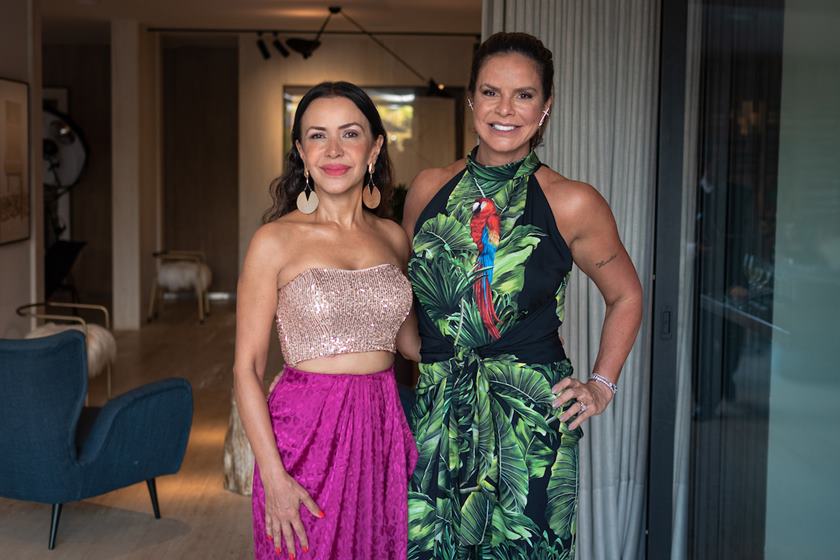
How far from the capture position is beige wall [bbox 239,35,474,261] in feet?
36.7

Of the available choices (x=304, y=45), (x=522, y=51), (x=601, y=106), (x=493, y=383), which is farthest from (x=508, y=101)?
(x=304, y=45)

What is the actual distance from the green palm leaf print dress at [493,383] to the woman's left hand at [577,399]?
0.02m

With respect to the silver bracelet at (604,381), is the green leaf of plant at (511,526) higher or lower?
lower

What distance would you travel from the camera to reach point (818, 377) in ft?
8.38

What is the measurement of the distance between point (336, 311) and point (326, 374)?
0.45 feet

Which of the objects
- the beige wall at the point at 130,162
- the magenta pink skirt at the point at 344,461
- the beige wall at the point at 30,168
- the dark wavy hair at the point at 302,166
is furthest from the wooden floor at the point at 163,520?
the beige wall at the point at 130,162

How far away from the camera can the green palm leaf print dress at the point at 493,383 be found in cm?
220

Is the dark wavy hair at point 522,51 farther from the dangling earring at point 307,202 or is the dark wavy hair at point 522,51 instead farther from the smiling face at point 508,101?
the dangling earring at point 307,202

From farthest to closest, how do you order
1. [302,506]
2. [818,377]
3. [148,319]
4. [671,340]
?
1. [148,319]
2. [671,340]
3. [818,377]
4. [302,506]

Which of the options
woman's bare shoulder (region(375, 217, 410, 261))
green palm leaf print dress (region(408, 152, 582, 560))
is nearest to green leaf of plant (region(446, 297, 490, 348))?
green palm leaf print dress (region(408, 152, 582, 560))

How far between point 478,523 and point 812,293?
1.04 metres

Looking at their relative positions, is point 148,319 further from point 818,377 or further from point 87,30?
point 818,377

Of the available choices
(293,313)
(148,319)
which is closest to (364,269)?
(293,313)

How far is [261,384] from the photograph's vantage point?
2.17 m
